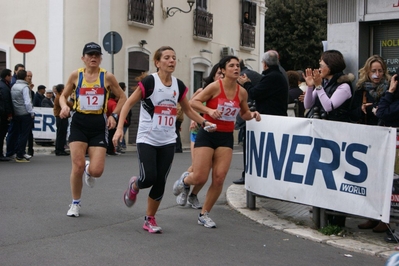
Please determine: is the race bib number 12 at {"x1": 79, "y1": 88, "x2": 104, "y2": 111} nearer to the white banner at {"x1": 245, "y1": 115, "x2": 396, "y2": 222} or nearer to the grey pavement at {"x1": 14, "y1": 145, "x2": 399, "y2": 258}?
the white banner at {"x1": 245, "y1": 115, "x2": 396, "y2": 222}

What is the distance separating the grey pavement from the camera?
6.51m

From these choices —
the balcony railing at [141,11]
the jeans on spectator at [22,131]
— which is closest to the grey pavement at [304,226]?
the jeans on spectator at [22,131]

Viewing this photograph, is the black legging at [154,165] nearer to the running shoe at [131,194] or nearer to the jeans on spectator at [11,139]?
the running shoe at [131,194]

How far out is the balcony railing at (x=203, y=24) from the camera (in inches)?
1071

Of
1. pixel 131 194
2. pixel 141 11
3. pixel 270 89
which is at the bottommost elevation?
pixel 131 194

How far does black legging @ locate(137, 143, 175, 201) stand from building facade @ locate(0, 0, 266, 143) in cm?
1324

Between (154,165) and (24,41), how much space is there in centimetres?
1189

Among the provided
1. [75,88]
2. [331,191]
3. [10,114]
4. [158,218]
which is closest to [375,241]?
[331,191]

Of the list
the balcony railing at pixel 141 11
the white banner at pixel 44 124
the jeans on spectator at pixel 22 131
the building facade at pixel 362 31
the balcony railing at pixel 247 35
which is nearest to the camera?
the building facade at pixel 362 31

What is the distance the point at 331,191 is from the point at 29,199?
407 centimetres

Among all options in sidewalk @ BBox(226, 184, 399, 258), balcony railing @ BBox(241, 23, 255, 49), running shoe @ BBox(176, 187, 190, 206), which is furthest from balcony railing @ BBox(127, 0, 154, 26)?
running shoe @ BBox(176, 187, 190, 206)

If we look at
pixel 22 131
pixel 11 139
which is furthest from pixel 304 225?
pixel 11 139

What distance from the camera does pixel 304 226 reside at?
294 inches

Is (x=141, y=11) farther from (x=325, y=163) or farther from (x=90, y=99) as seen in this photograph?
(x=325, y=163)
